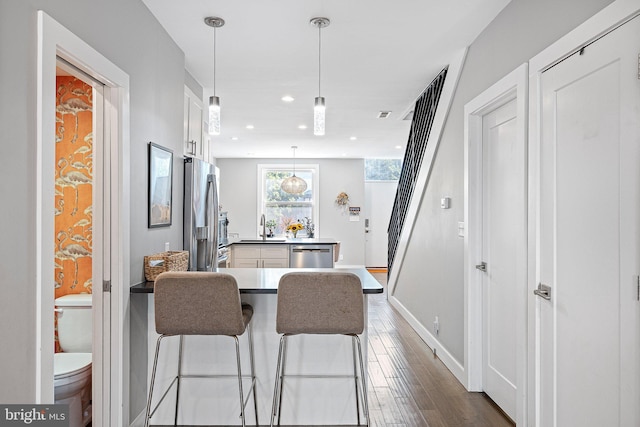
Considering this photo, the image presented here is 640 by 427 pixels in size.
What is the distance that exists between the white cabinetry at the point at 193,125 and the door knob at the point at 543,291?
271 cm

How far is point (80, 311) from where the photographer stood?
247 centimetres

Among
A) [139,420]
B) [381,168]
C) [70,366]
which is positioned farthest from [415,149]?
[381,168]

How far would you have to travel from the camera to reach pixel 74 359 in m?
2.22

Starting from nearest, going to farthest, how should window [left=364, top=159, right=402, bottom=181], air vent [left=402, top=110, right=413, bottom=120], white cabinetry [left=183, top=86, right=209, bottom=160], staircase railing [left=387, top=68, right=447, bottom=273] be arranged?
white cabinetry [left=183, top=86, right=209, bottom=160]
staircase railing [left=387, top=68, right=447, bottom=273]
air vent [left=402, top=110, right=413, bottom=120]
window [left=364, top=159, right=402, bottom=181]

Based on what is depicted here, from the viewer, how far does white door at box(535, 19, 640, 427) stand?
1481mm

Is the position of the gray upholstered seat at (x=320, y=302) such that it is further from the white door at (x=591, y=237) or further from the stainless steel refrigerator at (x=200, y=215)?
the stainless steel refrigerator at (x=200, y=215)

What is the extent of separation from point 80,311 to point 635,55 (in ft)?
9.94

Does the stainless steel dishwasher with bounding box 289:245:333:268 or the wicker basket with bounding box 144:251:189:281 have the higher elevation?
the wicker basket with bounding box 144:251:189:281

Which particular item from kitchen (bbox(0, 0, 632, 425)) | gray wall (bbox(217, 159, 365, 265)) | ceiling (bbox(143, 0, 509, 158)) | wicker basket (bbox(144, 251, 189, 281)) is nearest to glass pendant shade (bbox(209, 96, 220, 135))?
kitchen (bbox(0, 0, 632, 425))

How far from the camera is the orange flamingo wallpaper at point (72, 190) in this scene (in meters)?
→ 2.57

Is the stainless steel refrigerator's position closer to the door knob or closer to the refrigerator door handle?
the refrigerator door handle

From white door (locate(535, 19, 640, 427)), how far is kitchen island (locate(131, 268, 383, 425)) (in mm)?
1017

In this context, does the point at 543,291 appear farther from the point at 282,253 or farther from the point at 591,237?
the point at 282,253

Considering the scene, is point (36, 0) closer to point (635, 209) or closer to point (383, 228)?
point (635, 209)
